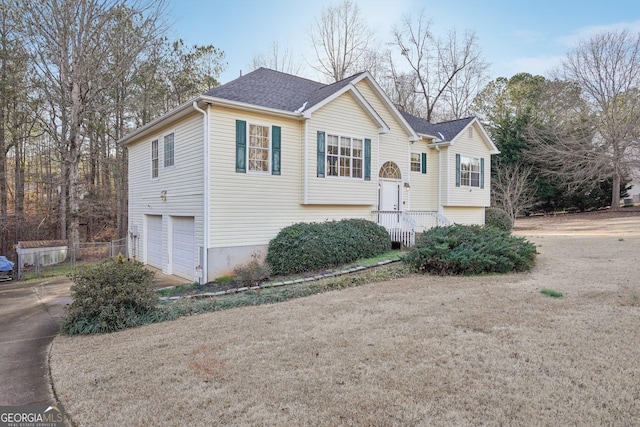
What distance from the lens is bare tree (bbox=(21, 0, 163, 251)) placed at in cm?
1628

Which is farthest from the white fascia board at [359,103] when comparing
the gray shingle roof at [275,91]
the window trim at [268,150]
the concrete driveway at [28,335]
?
the concrete driveway at [28,335]

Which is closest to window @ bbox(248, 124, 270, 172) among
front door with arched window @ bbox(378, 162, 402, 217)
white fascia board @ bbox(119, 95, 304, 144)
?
white fascia board @ bbox(119, 95, 304, 144)

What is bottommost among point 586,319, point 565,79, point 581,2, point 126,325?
point 126,325

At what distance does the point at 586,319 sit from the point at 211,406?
533cm

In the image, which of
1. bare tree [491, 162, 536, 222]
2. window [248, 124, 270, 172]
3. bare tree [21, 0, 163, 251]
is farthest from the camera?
bare tree [491, 162, 536, 222]

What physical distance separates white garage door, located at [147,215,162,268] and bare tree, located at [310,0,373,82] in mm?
19728

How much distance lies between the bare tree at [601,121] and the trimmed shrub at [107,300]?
30175 mm

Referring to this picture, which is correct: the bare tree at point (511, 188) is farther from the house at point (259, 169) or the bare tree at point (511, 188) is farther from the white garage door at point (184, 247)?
the white garage door at point (184, 247)

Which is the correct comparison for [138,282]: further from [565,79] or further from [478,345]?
[565,79]

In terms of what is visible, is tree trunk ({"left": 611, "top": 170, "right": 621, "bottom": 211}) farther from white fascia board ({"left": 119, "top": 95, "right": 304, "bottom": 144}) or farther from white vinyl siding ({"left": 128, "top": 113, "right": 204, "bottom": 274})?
white vinyl siding ({"left": 128, "top": 113, "right": 204, "bottom": 274})

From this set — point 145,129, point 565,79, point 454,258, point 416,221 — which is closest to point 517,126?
point 565,79

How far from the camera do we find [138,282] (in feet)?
22.5

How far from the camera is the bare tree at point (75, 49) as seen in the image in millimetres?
16281

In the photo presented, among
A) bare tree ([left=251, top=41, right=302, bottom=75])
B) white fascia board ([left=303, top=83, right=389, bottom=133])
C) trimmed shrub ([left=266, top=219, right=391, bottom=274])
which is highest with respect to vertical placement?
bare tree ([left=251, top=41, right=302, bottom=75])
